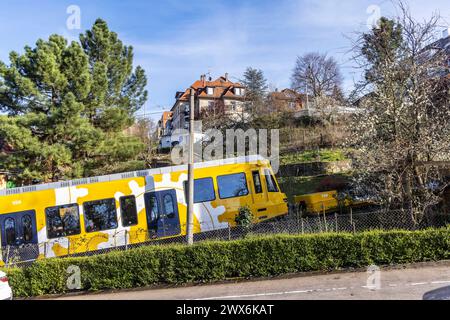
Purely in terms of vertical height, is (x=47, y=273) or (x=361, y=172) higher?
(x=361, y=172)

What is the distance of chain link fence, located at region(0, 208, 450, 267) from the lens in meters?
12.3

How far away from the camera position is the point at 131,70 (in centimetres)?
2955

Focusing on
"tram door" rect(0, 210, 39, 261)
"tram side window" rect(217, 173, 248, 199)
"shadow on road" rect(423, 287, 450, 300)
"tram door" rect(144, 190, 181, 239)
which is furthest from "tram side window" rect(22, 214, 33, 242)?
"shadow on road" rect(423, 287, 450, 300)

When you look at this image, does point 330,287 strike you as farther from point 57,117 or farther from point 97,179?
point 57,117

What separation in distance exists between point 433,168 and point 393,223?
2.60 metres

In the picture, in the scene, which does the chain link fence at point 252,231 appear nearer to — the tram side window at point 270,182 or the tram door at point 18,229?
the tram door at point 18,229

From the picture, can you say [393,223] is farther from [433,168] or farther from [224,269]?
[224,269]

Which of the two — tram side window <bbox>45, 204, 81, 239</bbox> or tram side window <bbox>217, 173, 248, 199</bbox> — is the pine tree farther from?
tram side window <bbox>217, 173, 248, 199</bbox>

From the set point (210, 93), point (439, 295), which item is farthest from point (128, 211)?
point (210, 93)

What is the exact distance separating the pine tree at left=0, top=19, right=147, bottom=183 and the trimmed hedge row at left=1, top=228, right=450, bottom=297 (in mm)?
11820
